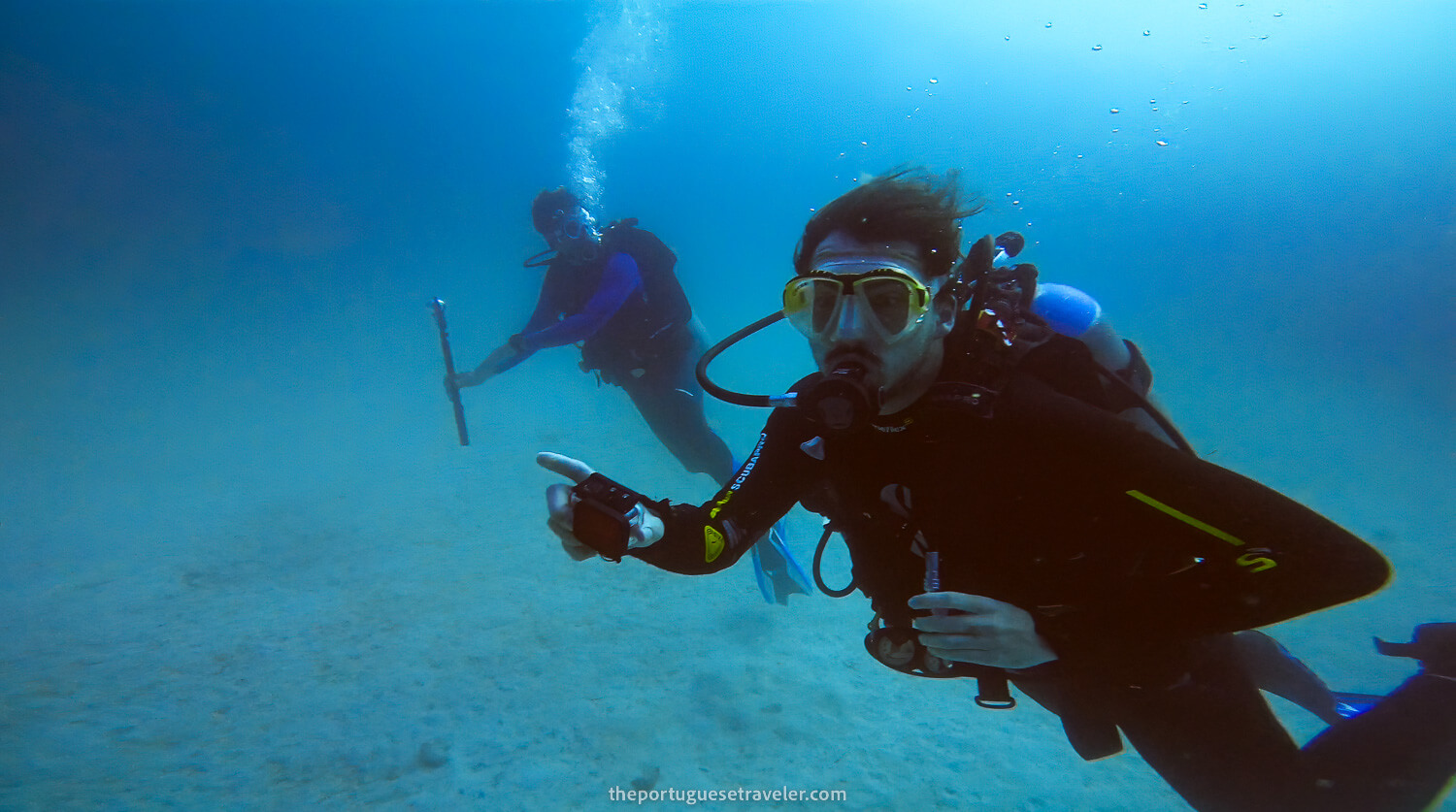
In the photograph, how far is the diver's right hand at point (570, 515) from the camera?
1877 millimetres

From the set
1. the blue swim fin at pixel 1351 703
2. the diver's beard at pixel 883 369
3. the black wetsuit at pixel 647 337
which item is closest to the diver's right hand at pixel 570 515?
the diver's beard at pixel 883 369

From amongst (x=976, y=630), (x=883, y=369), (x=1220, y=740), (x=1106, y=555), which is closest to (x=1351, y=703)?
(x=1220, y=740)

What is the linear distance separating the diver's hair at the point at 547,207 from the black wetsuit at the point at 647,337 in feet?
1.53

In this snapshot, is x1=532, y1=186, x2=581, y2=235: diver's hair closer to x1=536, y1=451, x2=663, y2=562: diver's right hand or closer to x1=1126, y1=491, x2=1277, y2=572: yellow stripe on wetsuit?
x1=536, y1=451, x2=663, y2=562: diver's right hand

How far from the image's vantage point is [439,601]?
261 inches

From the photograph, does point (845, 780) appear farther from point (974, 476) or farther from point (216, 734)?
point (216, 734)

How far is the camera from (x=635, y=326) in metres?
6.66

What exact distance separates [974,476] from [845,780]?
10.9 ft

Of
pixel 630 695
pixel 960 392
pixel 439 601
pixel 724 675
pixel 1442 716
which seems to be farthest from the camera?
pixel 439 601

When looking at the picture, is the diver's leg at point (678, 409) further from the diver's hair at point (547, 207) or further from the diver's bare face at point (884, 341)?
the diver's bare face at point (884, 341)

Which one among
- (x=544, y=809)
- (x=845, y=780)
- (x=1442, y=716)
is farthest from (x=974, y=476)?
(x=544, y=809)

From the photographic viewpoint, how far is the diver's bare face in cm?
191

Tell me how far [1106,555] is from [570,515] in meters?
1.77

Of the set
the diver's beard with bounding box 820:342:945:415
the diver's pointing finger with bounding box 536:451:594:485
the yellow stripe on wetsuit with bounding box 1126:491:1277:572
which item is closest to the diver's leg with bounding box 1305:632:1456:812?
the yellow stripe on wetsuit with bounding box 1126:491:1277:572
